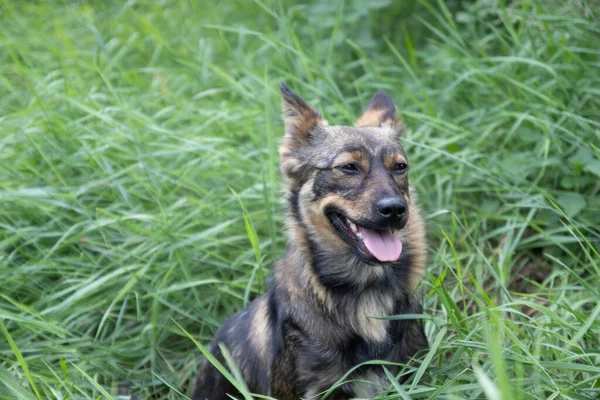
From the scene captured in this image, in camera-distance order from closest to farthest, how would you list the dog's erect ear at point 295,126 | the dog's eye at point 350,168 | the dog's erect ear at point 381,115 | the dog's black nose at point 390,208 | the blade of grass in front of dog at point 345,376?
the blade of grass in front of dog at point 345,376
the dog's black nose at point 390,208
the dog's eye at point 350,168
the dog's erect ear at point 295,126
the dog's erect ear at point 381,115

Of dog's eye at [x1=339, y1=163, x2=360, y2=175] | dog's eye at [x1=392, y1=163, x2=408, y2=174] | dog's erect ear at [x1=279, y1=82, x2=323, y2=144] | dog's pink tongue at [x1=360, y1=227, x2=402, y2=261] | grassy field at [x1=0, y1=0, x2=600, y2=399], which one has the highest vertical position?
dog's erect ear at [x1=279, y1=82, x2=323, y2=144]

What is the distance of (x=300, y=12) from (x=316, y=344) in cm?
427

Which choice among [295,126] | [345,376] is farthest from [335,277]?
[295,126]

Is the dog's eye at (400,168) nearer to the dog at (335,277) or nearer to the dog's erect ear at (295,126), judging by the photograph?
the dog at (335,277)

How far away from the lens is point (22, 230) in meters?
4.12

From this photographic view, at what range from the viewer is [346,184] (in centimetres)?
322

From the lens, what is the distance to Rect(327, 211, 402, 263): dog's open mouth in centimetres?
306

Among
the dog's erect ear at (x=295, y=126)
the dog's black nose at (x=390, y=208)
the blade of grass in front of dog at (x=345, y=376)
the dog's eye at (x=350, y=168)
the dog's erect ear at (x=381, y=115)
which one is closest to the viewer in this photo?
the blade of grass in front of dog at (x=345, y=376)

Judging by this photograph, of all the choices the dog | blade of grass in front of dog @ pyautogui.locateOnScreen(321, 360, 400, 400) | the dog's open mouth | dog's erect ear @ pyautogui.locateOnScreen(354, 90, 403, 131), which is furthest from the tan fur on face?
dog's erect ear @ pyautogui.locateOnScreen(354, 90, 403, 131)

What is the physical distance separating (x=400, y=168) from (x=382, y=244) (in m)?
0.43

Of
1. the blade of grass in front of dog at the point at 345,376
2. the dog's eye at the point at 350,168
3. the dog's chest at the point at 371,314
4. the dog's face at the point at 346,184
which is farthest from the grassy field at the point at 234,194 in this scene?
the dog's eye at the point at 350,168

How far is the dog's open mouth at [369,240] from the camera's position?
121 inches

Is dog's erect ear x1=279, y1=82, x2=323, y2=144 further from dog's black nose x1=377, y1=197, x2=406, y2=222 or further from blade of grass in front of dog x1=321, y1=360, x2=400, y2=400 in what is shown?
blade of grass in front of dog x1=321, y1=360, x2=400, y2=400

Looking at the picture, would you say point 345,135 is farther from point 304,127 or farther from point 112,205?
point 112,205
